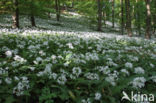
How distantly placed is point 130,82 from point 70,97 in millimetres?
1767

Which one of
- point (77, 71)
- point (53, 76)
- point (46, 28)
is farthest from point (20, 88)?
point (46, 28)

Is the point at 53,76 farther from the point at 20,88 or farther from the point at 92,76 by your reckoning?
the point at 92,76

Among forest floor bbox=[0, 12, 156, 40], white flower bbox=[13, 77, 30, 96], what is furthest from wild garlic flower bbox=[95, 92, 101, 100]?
forest floor bbox=[0, 12, 156, 40]

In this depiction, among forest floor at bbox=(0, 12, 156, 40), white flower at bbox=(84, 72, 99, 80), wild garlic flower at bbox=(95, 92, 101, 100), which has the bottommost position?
wild garlic flower at bbox=(95, 92, 101, 100)

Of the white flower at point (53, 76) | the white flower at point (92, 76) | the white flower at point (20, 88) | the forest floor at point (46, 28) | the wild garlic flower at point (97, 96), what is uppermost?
the forest floor at point (46, 28)

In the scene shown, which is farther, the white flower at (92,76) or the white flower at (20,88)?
the white flower at (92,76)

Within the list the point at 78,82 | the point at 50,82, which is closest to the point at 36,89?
the point at 50,82

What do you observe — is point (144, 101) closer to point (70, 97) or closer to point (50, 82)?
point (70, 97)

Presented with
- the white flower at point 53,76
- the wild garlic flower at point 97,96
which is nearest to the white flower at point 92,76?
the wild garlic flower at point 97,96

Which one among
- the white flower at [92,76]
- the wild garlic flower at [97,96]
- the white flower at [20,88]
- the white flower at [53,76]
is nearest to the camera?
the white flower at [20,88]

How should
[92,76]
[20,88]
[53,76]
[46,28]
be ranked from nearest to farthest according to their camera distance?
1. [20,88]
2. [53,76]
3. [92,76]
4. [46,28]

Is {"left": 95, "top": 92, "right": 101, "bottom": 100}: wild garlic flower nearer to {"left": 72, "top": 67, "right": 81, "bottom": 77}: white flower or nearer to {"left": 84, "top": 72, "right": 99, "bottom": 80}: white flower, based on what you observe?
{"left": 84, "top": 72, "right": 99, "bottom": 80}: white flower

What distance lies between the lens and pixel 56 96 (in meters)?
2.70

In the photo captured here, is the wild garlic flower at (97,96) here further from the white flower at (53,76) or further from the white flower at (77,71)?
the white flower at (53,76)
